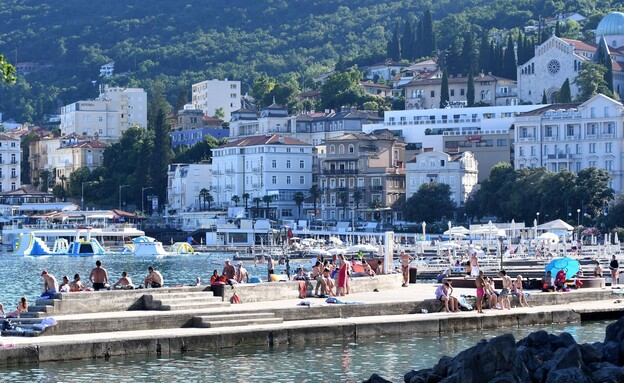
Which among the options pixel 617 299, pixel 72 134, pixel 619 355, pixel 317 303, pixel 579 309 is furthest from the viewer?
pixel 72 134

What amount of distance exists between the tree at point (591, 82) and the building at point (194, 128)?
4766cm

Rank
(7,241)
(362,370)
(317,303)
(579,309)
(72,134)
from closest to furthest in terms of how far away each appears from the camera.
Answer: (362,370)
(317,303)
(579,309)
(7,241)
(72,134)

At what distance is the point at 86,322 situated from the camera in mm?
32438

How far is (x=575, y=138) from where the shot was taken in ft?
396

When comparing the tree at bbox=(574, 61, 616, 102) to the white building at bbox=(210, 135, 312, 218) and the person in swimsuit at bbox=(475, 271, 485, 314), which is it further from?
the person in swimsuit at bbox=(475, 271, 485, 314)

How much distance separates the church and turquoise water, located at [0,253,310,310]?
4394 centimetres

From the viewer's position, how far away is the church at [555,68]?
484ft

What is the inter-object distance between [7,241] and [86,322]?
353ft

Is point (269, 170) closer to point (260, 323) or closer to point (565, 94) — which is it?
point (565, 94)

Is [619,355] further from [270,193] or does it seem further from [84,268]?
[270,193]

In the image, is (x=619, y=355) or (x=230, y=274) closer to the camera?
(x=619, y=355)

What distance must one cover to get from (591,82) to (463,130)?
38.5ft

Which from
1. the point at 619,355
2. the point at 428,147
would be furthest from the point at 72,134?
the point at 619,355

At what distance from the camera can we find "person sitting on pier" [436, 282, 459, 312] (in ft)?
124
